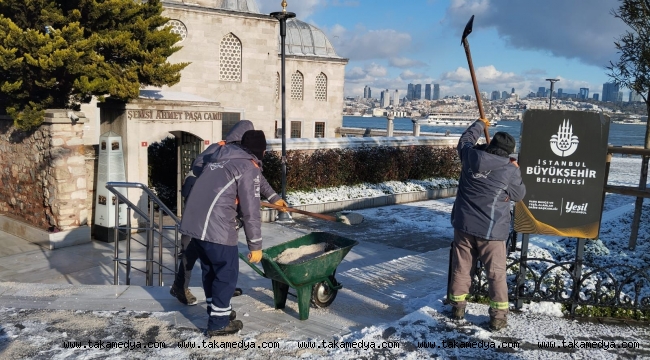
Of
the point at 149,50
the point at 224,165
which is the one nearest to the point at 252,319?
the point at 224,165

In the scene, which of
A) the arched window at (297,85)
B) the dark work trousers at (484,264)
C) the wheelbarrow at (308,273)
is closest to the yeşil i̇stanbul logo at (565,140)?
the dark work trousers at (484,264)

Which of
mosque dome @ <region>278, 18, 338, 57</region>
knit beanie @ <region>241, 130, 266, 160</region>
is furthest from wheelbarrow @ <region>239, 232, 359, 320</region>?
mosque dome @ <region>278, 18, 338, 57</region>

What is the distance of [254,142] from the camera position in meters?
4.67

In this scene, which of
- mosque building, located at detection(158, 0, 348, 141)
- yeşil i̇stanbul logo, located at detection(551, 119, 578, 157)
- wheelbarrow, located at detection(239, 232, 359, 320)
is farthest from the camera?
mosque building, located at detection(158, 0, 348, 141)

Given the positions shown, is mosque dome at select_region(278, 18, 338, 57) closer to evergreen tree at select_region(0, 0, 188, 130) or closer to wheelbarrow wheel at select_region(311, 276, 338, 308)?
evergreen tree at select_region(0, 0, 188, 130)

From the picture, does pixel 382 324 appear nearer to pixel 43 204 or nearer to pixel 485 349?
pixel 485 349

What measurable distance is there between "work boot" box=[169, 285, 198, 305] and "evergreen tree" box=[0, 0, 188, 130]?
5.99 m

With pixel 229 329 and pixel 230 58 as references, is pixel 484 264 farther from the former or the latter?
pixel 230 58

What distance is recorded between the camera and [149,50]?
11.5 meters

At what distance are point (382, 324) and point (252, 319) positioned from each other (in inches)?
52.1

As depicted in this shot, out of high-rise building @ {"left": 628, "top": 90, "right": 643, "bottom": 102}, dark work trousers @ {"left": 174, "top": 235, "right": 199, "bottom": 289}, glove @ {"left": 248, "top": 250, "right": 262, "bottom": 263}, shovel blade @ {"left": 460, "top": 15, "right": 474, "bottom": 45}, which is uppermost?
shovel blade @ {"left": 460, "top": 15, "right": 474, "bottom": 45}

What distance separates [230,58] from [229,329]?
764 inches

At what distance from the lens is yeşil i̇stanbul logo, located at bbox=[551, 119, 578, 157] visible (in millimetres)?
5602

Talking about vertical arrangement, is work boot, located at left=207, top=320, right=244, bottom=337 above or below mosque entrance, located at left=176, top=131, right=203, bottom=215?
below
